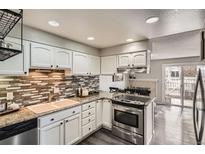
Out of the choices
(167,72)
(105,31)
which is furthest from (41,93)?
(167,72)

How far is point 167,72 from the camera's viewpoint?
6105 millimetres

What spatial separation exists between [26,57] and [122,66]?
198cm

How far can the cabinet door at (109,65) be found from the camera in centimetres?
314

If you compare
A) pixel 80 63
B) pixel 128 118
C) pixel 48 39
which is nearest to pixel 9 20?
pixel 48 39

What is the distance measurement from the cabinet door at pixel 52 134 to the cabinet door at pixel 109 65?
5.75ft

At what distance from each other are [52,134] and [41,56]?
1273 millimetres

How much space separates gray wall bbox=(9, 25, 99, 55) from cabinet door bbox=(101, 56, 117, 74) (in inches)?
23.2

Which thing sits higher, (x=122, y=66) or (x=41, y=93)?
(x=122, y=66)

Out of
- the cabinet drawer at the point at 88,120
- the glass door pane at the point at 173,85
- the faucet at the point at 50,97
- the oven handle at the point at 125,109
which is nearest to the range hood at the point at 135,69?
the oven handle at the point at 125,109

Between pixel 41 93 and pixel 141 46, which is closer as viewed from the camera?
pixel 41 93
